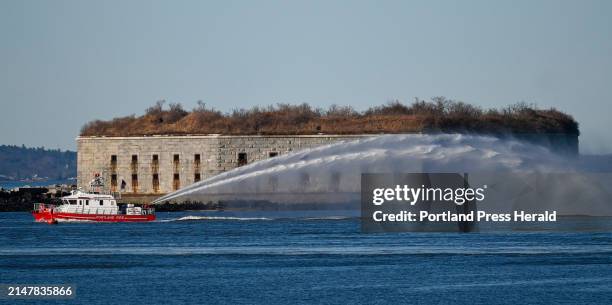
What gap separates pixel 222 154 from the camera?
11806 centimetres

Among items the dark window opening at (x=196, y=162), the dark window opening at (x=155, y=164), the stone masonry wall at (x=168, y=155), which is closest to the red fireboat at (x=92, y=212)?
the stone masonry wall at (x=168, y=155)

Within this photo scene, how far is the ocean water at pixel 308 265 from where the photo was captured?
48781 millimetres

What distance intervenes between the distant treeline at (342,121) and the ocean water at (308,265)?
38392 millimetres

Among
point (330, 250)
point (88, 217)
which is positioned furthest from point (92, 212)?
point (330, 250)

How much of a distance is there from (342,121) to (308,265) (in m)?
66.2

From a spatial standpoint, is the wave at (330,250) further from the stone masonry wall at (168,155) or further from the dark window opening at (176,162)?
the dark window opening at (176,162)

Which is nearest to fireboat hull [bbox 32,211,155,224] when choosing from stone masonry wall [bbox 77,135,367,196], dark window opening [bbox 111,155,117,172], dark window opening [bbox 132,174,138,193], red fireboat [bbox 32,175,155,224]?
red fireboat [bbox 32,175,155,224]

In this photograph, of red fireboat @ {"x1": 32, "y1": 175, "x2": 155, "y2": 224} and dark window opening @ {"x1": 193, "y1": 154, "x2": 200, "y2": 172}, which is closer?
red fireboat @ {"x1": 32, "y1": 175, "x2": 155, "y2": 224}

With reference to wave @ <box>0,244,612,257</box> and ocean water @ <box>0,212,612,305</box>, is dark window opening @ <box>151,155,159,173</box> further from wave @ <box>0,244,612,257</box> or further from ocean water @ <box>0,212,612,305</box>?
wave @ <box>0,244,612,257</box>

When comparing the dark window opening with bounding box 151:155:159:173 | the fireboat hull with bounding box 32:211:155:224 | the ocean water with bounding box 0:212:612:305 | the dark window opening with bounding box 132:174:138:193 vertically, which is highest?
the dark window opening with bounding box 151:155:159:173

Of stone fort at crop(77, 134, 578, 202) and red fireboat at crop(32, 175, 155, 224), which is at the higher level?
stone fort at crop(77, 134, 578, 202)

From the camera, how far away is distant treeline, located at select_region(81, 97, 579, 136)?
118438 mm

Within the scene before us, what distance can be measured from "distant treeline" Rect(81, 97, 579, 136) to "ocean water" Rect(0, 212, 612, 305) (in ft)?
126

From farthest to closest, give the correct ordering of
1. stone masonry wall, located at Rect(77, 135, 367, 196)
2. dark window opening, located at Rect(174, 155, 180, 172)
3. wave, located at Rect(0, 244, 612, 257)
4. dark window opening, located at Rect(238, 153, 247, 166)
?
dark window opening, located at Rect(174, 155, 180, 172)
dark window opening, located at Rect(238, 153, 247, 166)
stone masonry wall, located at Rect(77, 135, 367, 196)
wave, located at Rect(0, 244, 612, 257)
